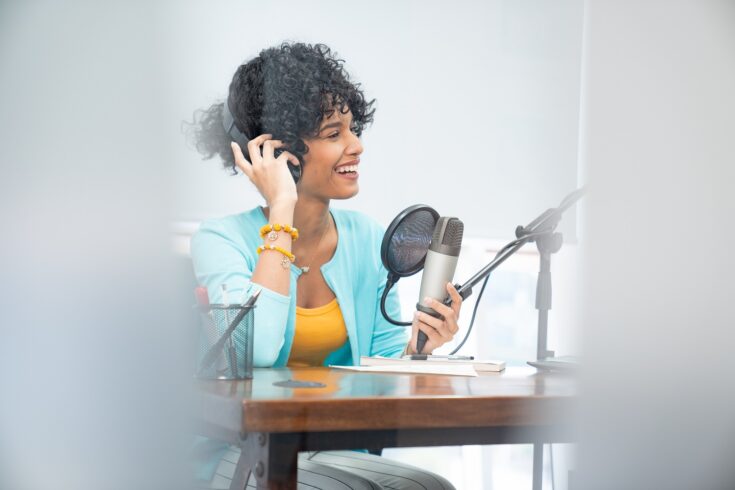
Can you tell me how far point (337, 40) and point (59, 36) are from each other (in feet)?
2.36

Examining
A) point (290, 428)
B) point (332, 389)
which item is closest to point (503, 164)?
point (332, 389)

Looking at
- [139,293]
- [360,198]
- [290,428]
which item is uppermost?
[360,198]

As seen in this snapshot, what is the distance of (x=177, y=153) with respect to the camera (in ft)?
1.66

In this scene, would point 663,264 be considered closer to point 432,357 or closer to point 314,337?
point 432,357

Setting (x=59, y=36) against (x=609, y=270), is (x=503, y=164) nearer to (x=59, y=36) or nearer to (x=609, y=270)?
(x=609, y=270)

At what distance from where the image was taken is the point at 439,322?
1.19 meters

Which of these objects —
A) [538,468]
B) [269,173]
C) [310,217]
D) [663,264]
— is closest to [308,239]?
[310,217]

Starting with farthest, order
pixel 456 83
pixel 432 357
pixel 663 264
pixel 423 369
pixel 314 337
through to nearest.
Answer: pixel 314 337 < pixel 456 83 < pixel 432 357 < pixel 423 369 < pixel 663 264

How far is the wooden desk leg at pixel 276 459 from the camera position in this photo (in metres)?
0.64

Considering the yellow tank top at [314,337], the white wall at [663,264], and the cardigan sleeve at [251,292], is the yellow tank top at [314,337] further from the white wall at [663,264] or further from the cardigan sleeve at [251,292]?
the white wall at [663,264]

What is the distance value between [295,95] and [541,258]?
54cm

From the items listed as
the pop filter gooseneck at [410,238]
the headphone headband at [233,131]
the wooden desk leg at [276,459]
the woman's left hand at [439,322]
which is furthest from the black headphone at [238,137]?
the wooden desk leg at [276,459]

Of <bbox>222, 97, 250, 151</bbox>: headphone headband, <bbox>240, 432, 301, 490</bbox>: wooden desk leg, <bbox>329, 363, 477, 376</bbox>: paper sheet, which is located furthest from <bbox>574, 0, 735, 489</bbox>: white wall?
<bbox>222, 97, 250, 151</bbox>: headphone headband

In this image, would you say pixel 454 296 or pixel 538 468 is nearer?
pixel 538 468
